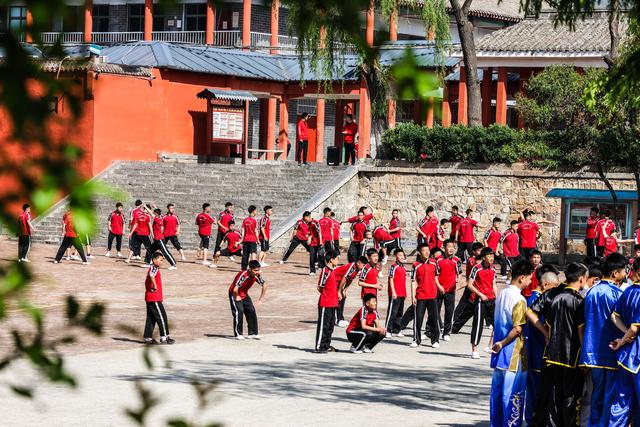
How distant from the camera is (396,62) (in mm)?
3383

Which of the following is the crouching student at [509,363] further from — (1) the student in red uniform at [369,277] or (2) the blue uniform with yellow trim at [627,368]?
(1) the student in red uniform at [369,277]

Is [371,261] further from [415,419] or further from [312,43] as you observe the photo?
[312,43]

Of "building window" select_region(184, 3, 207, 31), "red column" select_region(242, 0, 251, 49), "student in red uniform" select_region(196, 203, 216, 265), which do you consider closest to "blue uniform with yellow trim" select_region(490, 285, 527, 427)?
"student in red uniform" select_region(196, 203, 216, 265)

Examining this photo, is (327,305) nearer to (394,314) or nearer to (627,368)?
(394,314)

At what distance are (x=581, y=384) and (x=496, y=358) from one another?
0.89 m

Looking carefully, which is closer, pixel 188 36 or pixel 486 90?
pixel 486 90

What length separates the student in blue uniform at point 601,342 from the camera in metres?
10.8

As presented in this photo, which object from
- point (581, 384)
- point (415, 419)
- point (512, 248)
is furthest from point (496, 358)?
point (512, 248)

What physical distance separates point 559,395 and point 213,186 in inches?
1084

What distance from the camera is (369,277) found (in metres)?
18.3

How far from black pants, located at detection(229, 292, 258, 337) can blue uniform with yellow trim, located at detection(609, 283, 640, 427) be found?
323 inches

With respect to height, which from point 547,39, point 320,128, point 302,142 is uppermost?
point 547,39

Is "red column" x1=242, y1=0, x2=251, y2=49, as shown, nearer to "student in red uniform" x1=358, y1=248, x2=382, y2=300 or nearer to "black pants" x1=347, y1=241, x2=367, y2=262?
"black pants" x1=347, y1=241, x2=367, y2=262

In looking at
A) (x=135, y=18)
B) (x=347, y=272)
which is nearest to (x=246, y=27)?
(x=135, y=18)
